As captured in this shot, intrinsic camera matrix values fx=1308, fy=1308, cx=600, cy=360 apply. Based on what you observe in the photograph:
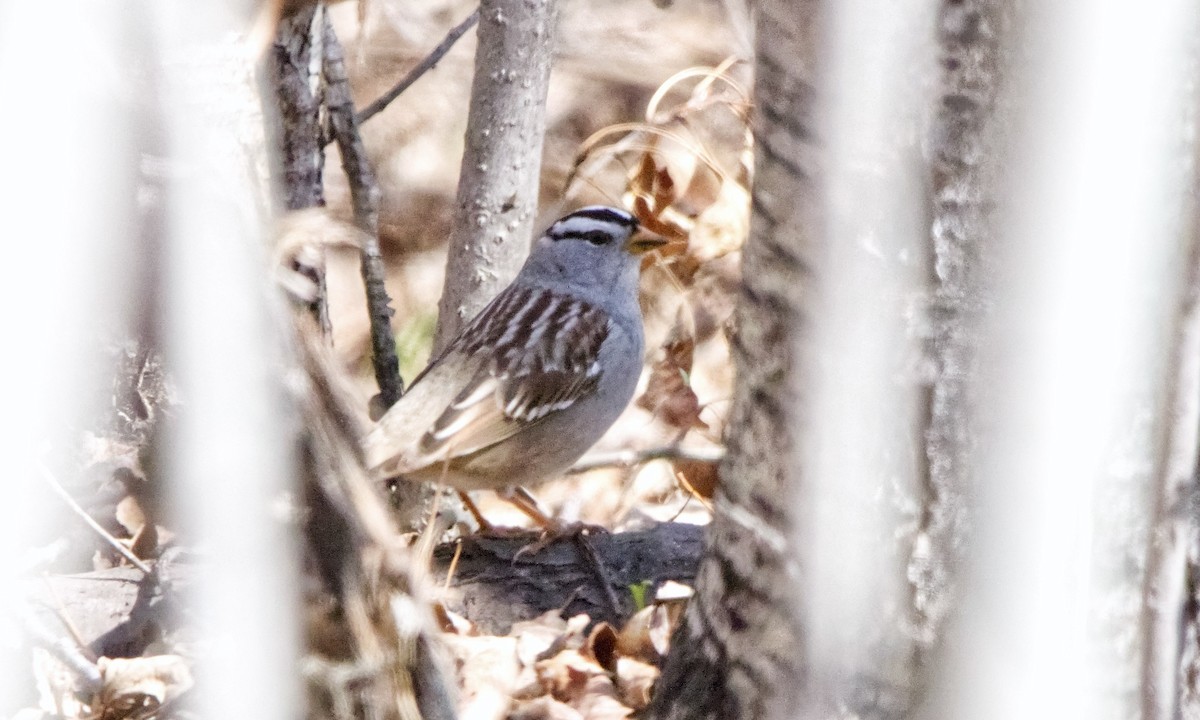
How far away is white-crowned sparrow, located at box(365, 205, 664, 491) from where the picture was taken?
3820 millimetres

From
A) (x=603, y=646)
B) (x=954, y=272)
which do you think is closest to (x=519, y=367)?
(x=603, y=646)

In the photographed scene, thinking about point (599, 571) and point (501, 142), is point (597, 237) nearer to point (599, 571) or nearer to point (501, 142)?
point (501, 142)

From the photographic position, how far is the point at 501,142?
12.5ft

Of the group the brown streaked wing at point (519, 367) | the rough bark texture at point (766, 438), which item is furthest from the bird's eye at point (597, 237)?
the rough bark texture at point (766, 438)

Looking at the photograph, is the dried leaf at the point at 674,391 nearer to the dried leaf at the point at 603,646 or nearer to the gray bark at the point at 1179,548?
the dried leaf at the point at 603,646

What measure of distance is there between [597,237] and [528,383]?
67 centimetres

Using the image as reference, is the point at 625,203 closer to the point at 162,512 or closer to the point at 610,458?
the point at 610,458

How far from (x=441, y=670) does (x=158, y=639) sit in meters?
1.39

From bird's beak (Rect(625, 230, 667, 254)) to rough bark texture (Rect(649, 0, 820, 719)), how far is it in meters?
2.46

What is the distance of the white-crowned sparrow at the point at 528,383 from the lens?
3820mm

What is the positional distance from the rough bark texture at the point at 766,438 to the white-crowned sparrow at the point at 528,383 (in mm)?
1766

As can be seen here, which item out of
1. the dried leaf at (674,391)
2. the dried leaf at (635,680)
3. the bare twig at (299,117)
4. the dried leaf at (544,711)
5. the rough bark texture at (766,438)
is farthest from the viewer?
the dried leaf at (674,391)

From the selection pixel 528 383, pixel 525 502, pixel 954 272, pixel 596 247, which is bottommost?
pixel 525 502

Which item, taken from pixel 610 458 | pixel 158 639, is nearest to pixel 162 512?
pixel 158 639
